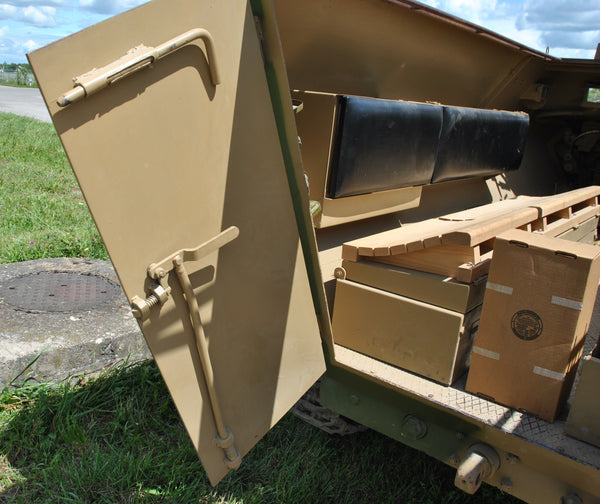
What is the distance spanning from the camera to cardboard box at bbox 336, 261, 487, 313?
206 cm

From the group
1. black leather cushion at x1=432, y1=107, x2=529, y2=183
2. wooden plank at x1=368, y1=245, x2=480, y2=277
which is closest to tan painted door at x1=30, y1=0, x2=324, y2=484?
wooden plank at x1=368, y1=245, x2=480, y2=277

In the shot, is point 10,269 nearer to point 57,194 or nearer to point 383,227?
point 383,227

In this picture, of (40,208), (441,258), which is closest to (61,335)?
(441,258)

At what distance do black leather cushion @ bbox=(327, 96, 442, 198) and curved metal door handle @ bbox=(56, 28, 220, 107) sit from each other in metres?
1.03

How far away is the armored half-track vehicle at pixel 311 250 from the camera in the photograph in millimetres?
1374

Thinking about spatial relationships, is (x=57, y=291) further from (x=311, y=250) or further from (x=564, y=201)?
(x=564, y=201)

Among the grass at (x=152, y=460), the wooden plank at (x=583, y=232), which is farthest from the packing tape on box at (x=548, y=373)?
the wooden plank at (x=583, y=232)

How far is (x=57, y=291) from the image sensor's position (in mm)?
3498

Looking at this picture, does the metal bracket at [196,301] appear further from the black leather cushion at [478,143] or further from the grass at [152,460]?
the black leather cushion at [478,143]

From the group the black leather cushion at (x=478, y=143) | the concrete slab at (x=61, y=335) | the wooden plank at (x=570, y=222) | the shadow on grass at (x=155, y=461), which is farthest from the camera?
the black leather cushion at (x=478, y=143)

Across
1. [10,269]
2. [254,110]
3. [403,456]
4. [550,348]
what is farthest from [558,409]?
[10,269]

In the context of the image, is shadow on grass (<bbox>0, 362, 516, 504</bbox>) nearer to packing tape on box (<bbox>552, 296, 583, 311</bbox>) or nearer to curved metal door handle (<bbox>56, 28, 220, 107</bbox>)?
packing tape on box (<bbox>552, 296, 583, 311</bbox>)

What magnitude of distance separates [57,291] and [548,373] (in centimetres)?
291

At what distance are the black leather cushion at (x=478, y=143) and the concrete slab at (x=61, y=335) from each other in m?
2.01
